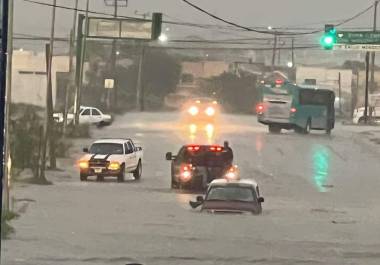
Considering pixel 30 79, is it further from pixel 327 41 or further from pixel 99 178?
pixel 99 178

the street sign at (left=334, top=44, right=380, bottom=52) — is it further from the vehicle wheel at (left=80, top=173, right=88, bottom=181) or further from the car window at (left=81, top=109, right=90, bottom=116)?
the car window at (left=81, top=109, right=90, bottom=116)

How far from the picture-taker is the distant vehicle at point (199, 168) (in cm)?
3128

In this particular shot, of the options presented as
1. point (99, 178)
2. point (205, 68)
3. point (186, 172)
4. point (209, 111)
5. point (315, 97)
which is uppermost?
point (205, 68)

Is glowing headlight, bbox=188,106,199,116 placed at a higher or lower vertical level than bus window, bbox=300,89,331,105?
lower

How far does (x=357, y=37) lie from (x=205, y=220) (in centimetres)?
3288

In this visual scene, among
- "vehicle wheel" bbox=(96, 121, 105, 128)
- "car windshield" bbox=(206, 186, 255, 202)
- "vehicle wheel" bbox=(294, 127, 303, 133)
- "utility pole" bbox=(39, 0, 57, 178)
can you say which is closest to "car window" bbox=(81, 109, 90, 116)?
"vehicle wheel" bbox=(96, 121, 105, 128)

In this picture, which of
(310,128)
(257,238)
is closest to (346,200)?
(257,238)

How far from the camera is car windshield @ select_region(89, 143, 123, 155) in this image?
3509cm

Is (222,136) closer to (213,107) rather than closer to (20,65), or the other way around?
(213,107)

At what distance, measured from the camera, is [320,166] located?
42938 mm

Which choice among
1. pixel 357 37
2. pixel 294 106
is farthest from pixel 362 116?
pixel 357 37

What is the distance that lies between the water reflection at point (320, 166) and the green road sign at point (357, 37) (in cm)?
623

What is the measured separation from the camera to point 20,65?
10862 centimetres

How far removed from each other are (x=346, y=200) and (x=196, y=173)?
523 centimetres
